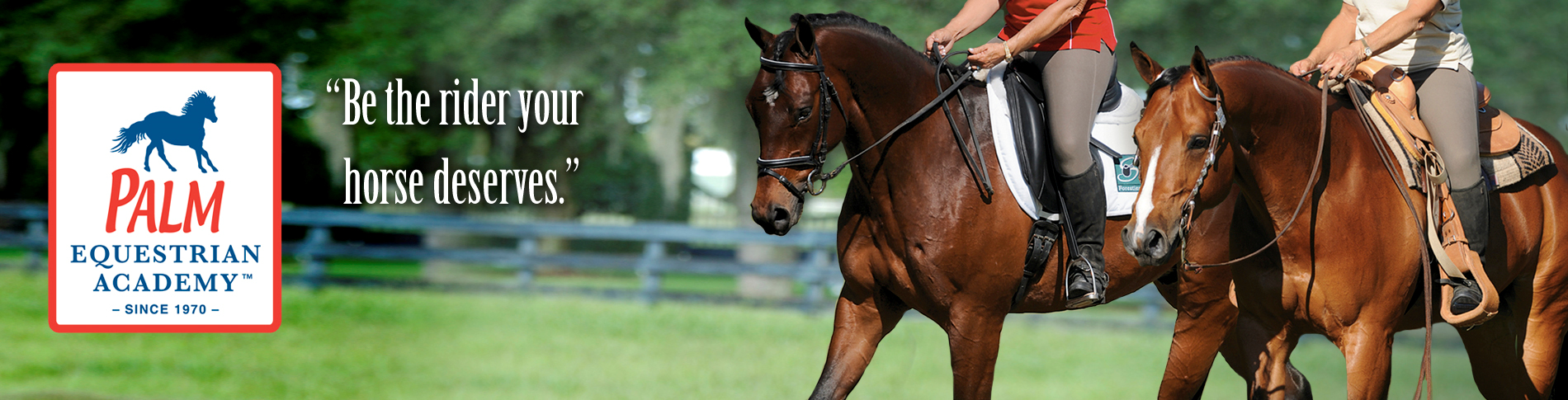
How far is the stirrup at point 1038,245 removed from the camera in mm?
3615

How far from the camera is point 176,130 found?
751cm

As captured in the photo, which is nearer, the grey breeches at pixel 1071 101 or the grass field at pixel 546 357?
the grey breeches at pixel 1071 101

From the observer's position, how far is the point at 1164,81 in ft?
9.63

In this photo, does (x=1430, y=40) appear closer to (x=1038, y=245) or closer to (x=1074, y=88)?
(x=1074, y=88)

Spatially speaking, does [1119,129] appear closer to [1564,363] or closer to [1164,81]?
[1164,81]

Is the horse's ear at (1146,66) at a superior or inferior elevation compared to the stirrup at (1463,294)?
superior

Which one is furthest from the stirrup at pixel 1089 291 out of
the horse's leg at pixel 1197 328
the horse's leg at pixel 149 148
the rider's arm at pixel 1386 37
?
the horse's leg at pixel 149 148

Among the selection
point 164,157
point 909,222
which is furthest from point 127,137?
point 909,222

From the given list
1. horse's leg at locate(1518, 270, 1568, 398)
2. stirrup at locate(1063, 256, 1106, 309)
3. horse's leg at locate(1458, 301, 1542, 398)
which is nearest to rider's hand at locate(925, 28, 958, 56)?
stirrup at locate(1063, 256, 1106, 309)

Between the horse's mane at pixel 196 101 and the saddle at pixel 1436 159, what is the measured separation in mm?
7305

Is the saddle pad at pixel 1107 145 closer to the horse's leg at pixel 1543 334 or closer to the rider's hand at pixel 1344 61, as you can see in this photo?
the rider's hand at pixel 1344 61

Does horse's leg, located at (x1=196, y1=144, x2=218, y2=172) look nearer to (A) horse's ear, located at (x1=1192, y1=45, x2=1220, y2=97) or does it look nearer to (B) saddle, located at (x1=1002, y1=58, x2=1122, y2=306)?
(B) saddle, located at (x1=1002, y1=58, x2=1122, y2=306)

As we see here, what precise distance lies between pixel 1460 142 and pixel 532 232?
11.1 m

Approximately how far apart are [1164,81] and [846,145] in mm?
1057
